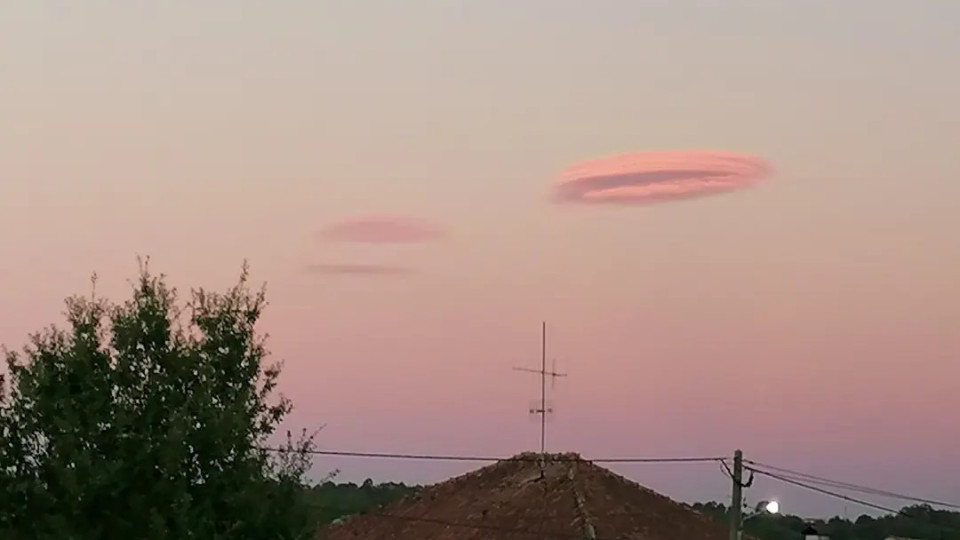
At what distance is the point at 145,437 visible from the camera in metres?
28.1

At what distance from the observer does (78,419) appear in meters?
28.1

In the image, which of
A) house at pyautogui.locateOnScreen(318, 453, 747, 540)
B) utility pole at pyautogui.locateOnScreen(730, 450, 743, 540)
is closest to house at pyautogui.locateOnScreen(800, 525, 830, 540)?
house at pyautogui.locateOnScreen(318, 453, 747, 540)

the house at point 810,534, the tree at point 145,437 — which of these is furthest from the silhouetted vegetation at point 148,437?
the house at point 810,534

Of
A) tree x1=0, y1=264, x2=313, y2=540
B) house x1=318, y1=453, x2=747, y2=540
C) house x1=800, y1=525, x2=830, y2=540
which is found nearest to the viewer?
tree x1=0, y1=264, x2=313, y2=540

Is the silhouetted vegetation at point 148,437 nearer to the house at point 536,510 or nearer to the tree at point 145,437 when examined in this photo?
the tree at point 145,437

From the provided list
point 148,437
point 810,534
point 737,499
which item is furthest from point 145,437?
point 810,534

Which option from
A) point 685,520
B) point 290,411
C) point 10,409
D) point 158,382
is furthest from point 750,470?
point 685,520

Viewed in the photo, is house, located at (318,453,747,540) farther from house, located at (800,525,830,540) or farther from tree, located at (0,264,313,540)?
tree, located at (0,264,313,540)

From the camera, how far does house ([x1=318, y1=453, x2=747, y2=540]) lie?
5131 cm

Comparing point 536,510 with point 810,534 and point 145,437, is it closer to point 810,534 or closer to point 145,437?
point 810,534

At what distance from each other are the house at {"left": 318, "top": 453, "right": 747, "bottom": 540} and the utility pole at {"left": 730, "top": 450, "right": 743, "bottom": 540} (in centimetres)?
1590

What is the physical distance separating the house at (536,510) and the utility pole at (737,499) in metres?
15.9

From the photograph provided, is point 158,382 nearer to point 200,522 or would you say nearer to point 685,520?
point 200,522

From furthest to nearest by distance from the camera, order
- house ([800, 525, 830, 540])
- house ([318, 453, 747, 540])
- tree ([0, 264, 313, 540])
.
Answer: house ([318, 453, 747, 540])
house ([800, 525, 830, 540])
tree ([0, 264, 313, 540])
